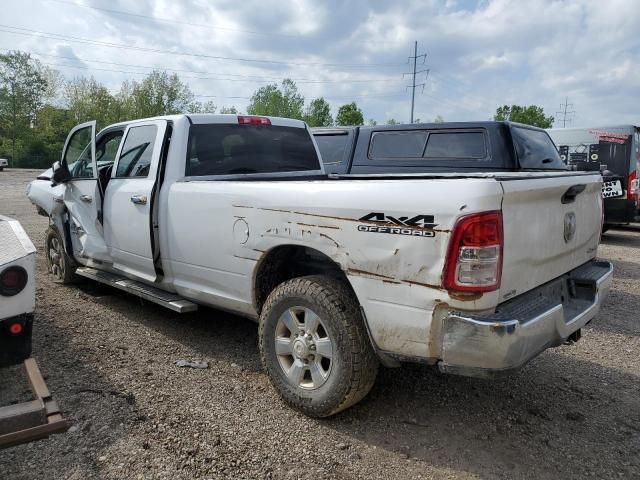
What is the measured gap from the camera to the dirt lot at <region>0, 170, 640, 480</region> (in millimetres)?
2740

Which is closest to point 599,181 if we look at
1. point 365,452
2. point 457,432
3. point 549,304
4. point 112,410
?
point 549,304

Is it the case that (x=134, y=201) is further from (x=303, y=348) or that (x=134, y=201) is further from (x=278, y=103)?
(x=278, y=103)

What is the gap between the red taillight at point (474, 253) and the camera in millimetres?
2455

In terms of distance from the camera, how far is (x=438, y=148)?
6.49 m

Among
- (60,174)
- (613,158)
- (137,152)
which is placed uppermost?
(613,158)

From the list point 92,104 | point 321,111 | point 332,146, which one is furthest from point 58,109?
point 332,146

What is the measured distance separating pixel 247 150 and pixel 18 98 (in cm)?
6915

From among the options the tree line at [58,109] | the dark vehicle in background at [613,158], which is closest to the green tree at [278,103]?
the tree line at [58,109]

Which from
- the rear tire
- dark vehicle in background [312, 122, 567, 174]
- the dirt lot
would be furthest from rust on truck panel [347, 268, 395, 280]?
the rear tire

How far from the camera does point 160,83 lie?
66500 mm

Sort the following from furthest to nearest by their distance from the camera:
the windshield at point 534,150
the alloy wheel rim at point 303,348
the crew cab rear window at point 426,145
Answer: the crew cab rear window at point 426,145 → the windshield at point 534,150 → the alloy wheel rim at point 303,348

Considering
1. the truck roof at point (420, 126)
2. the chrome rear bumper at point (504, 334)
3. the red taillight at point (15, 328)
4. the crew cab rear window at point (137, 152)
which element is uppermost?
the truck roof at point (420, 126)

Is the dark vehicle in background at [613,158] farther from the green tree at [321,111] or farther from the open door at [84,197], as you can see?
the green tree at [321,111]

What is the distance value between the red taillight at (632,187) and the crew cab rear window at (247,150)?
27.8ft
